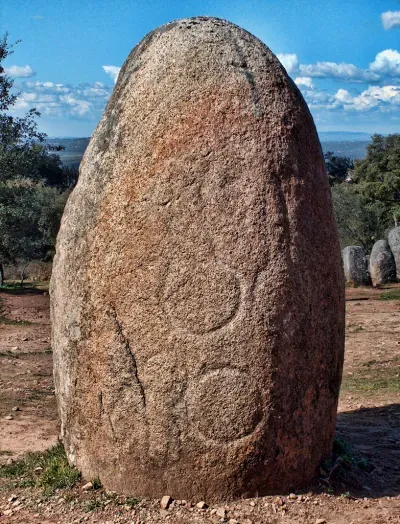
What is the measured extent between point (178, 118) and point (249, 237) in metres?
0.84

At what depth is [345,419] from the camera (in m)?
7.59

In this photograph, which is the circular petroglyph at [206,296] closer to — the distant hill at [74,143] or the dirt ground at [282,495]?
the dirt ground at [282,495]

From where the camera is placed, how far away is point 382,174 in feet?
124

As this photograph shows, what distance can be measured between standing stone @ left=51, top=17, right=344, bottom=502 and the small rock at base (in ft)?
0.15

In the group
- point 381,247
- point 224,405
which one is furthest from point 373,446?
point 381,247

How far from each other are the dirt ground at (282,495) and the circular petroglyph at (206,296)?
Answer: 1134mm

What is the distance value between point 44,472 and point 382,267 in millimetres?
18826

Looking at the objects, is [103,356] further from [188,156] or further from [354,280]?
[354,280]

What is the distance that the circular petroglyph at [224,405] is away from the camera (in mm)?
4637

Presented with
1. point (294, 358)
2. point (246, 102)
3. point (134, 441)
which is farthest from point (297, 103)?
point (134, 441)

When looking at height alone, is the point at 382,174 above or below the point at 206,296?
above

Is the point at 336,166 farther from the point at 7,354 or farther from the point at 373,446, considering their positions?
the point at 373,446

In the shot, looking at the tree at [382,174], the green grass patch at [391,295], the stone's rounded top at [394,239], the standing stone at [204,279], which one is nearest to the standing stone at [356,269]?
the stone's rounded top at [394,239]

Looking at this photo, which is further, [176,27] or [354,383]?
[354,383]
